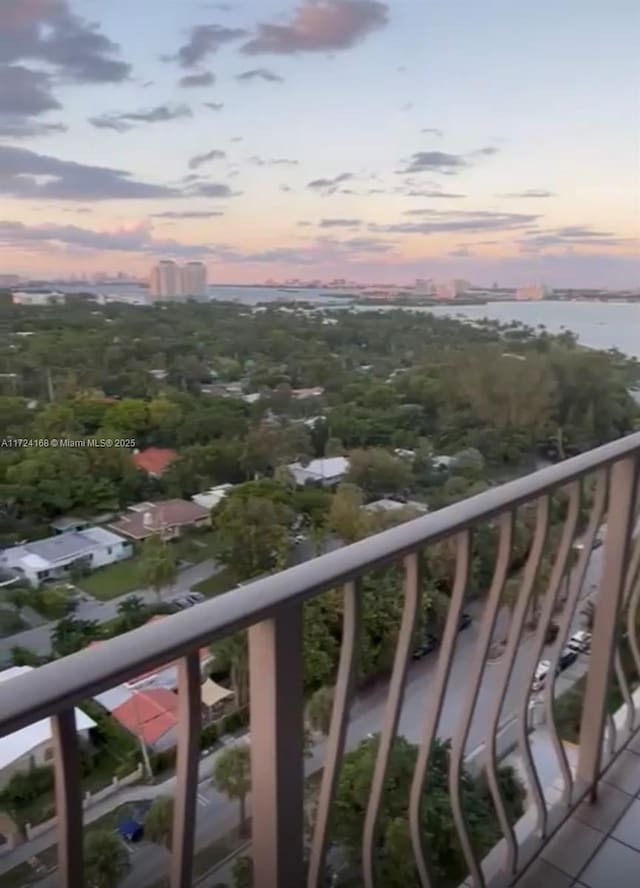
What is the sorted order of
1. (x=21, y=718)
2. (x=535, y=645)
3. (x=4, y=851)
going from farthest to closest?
1. (x=535, y=645)
2. (x=4, y=851)
3. (x=21, y=718)

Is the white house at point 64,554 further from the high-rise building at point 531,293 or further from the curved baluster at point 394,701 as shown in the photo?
the high-rise building at point 531,293

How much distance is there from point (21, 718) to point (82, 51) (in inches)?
63.1

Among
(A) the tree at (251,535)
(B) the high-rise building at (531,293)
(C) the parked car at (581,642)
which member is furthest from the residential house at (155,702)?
(B) the high-rise building at (531,293)

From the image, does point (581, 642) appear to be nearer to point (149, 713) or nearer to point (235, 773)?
point (235, 773)

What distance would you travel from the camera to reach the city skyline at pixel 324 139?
1.65m

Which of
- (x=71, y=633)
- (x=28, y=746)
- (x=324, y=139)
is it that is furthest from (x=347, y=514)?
(x=324, y=139)

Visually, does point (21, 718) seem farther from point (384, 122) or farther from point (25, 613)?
point (384, 122)

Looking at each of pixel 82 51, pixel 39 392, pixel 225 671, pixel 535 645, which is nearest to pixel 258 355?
pixel 39 392

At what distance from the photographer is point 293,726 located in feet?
2.83

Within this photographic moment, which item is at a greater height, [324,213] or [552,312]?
[324,213]

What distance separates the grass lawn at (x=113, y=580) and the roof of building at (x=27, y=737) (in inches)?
19.2

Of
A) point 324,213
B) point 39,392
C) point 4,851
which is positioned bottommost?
point 4,851

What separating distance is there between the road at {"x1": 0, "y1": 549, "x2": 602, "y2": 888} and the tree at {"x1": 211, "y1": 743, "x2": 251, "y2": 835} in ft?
0.04

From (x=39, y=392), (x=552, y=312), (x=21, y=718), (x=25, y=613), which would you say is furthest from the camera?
(x=552, y=312)
